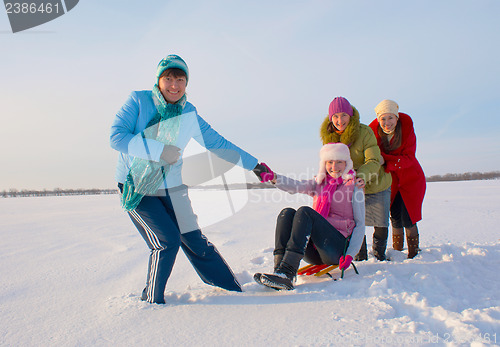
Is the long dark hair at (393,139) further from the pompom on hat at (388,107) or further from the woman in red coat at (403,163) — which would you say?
the pompom on hat at (388,107)

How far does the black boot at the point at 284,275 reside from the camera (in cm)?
231

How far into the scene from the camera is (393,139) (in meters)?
3.50

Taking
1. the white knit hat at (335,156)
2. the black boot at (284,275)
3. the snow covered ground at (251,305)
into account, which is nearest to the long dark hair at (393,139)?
the white knit hat at (335,156)

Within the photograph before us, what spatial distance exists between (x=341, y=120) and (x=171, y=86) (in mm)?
1750

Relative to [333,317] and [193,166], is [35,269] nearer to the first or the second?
[193,166]

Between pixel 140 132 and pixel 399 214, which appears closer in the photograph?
pixel 140 132

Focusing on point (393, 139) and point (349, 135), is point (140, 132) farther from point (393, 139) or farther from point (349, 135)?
point (393, 139)

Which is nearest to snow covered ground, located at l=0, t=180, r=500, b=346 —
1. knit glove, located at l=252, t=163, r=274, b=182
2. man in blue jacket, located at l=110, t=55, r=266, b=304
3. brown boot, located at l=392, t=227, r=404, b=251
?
brown boot, located at l=392, t=227, r=404, b=251

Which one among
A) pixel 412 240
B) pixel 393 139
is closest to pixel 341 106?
pixel 393 139

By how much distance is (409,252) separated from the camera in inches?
136

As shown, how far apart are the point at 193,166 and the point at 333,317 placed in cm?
160

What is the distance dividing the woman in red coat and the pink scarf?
2.73ft

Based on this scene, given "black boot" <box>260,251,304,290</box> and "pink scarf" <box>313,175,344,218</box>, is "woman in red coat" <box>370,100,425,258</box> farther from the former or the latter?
"black boot" <box>260,251,304,290</box>

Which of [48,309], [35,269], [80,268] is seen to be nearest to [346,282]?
[48,309]
